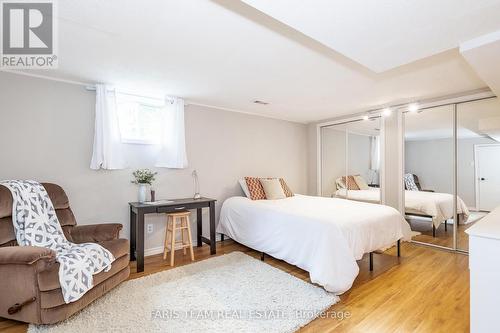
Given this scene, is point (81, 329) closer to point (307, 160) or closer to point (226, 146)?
point (226, 146)

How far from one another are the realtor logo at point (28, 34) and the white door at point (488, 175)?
4746mm

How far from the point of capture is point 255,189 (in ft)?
12.9

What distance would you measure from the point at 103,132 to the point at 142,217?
43.8 inches

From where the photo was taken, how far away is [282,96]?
3447 mm

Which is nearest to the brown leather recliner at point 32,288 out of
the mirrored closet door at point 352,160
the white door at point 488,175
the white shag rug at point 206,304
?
the white shag rug at point 206,304

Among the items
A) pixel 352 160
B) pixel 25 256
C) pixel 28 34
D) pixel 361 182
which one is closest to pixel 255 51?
pixel 28 34

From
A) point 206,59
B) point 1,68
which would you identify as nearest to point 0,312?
point 1,68

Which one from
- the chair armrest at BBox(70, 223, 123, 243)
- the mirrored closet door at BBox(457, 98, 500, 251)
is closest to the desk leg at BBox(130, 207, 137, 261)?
the chair armrest at BBox(70, 223, 123, 243)

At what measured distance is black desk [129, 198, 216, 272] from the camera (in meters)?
2.79

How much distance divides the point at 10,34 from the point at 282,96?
278 cm

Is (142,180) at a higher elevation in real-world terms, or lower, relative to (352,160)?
lower

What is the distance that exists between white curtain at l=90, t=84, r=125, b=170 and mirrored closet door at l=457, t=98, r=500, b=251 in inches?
179

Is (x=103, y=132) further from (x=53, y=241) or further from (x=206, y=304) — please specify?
(x=206, y=304)

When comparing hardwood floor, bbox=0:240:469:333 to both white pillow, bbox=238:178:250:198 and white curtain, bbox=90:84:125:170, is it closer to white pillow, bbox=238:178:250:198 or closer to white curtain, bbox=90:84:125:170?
white pillow, bbox=238:178:250:198
